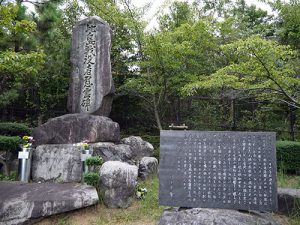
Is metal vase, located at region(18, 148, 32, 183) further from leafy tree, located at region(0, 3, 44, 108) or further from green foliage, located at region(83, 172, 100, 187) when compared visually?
leafy tree, located at region(0, 3, 44, 108)

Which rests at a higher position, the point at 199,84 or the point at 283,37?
the point at 283,37

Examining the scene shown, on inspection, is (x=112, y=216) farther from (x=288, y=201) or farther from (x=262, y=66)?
(x=262, y=66)

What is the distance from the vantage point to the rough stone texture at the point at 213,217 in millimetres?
4020

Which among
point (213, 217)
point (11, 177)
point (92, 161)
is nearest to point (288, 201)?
point (213, 217)

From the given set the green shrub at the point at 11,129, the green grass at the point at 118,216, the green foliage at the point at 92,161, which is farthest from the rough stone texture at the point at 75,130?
the green grass at the point at 118,216

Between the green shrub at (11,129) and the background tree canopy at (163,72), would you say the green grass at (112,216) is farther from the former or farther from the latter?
the green shrub at (11,129)

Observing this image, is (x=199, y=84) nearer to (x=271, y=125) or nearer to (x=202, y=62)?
(x=202, y=62)

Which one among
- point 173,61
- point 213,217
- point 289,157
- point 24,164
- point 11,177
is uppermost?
point 173,61

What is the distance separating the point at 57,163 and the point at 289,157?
19.5 feet

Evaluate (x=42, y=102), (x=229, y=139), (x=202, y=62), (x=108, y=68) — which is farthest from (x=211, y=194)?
(x=42, y=102)

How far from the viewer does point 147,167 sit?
7.39m

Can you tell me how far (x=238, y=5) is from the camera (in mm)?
14297

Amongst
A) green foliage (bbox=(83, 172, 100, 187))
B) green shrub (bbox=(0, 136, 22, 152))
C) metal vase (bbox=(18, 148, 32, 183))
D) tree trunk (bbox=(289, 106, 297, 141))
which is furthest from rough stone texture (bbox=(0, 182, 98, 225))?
tree trunk (bbox=(289, 106, 297, 141))

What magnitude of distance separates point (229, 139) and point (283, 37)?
773 cm
